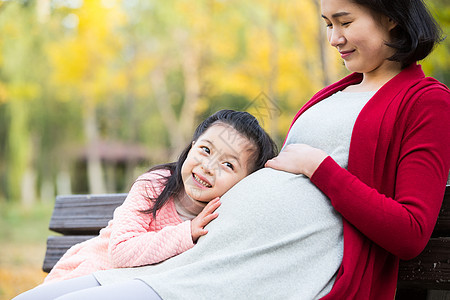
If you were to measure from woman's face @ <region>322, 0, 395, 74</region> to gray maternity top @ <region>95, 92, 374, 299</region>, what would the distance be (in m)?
0.36

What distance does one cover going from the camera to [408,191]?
60.5 inches

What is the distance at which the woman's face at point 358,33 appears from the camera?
5.82ft

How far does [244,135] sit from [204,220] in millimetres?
334

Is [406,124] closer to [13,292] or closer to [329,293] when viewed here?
[329,293]

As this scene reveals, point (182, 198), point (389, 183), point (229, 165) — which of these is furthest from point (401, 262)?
point (182, 198)

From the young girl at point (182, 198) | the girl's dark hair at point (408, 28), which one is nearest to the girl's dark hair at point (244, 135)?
the young girl at point (182, 198)

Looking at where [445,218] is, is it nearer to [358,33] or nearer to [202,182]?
[358,33]

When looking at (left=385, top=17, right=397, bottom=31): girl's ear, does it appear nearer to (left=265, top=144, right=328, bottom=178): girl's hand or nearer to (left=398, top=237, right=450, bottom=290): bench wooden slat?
(left=265, top=144, right=328, bottom=178): girl's hand

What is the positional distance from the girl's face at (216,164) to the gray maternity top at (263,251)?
9 centimetres

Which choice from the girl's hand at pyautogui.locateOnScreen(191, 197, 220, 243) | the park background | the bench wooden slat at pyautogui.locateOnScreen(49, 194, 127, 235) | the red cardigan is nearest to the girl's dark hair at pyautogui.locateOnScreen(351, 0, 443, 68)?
the red cardigan

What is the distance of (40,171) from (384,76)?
16.8 metres

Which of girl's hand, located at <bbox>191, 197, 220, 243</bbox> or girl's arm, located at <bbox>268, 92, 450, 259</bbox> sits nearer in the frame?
girl's arm, located at <bbox>268, 92, 450, 259</bbox>

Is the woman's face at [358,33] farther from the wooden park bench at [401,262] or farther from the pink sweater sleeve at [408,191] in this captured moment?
the wooden park bench at [401,262]

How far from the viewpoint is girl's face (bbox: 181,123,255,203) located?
1774 mm
